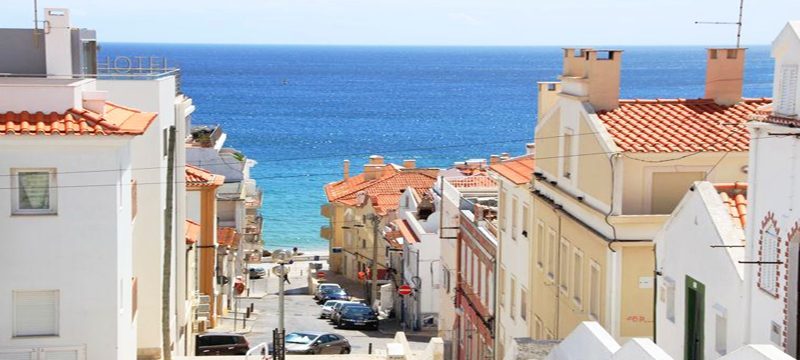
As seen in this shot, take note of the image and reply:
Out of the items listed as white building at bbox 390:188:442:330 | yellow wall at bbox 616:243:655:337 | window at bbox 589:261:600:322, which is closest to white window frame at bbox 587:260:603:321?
window at bbox 589:261:600:322

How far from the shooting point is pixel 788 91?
14.7 metres

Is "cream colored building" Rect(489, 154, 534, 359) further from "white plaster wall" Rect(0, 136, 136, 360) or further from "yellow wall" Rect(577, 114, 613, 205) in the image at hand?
"white plaster wall" Rect(0, 136, 136, 360)

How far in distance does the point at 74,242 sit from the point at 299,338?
72.9 feet

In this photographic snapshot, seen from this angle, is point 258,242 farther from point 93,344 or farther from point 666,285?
point 666,285

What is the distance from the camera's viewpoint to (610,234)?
893 inches

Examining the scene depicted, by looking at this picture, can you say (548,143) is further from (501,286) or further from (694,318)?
(694,318)

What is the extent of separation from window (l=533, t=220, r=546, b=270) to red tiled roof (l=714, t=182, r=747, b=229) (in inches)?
429

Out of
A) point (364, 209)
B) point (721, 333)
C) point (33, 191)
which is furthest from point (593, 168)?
Result: point (364, 209)

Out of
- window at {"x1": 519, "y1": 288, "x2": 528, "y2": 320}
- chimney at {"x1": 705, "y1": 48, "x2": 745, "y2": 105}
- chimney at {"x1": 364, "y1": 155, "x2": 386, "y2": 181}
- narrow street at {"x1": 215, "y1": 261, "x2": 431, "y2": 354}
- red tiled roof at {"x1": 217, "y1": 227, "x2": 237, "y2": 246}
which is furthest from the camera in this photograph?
chimney at {"x1": 364, "y1": 155, "x2": 386, "y2": 181}

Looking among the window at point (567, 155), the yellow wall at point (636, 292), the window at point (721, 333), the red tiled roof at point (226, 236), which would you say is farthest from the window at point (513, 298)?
the red tiled roof at point (226, 236)

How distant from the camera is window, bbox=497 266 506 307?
33.2 m

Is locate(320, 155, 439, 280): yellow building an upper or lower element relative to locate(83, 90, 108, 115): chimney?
lower

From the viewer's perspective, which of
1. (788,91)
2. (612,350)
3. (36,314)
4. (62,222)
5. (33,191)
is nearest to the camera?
(788,91)

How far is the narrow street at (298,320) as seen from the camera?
50.1m
